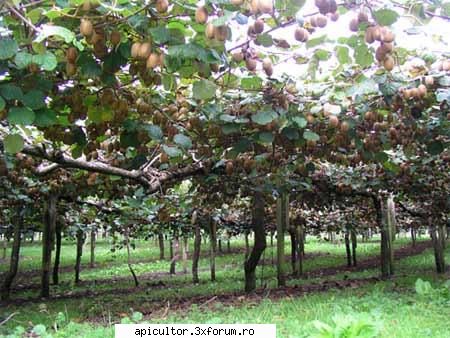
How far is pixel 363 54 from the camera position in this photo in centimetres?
288

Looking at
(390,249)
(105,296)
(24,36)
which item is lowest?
(105,296)

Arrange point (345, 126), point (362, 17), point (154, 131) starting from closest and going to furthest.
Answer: point (362, 17) → point (154, 131) → point (345, 126)

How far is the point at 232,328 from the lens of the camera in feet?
9.83

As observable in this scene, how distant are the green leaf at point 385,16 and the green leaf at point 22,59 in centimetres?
161

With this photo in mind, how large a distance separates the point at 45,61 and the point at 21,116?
583 millimetres

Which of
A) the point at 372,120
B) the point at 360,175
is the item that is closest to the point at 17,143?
the point at 372,120

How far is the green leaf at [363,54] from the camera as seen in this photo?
2854 millimetres

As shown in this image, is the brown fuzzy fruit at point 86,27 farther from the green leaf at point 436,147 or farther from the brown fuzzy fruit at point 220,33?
the green leaf at point 436,147

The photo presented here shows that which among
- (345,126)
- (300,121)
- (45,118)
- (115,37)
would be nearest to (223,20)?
(115,37)

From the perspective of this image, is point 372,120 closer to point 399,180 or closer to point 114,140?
point 114,140

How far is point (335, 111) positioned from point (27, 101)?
2.21 metres

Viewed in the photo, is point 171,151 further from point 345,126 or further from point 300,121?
point 345,126

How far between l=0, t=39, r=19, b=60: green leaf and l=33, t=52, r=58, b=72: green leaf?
0.30 ft

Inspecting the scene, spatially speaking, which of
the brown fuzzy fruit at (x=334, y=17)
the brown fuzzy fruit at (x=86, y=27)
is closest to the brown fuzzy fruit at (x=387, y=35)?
the brown fuzzy fruit at (x=334, y=17)
